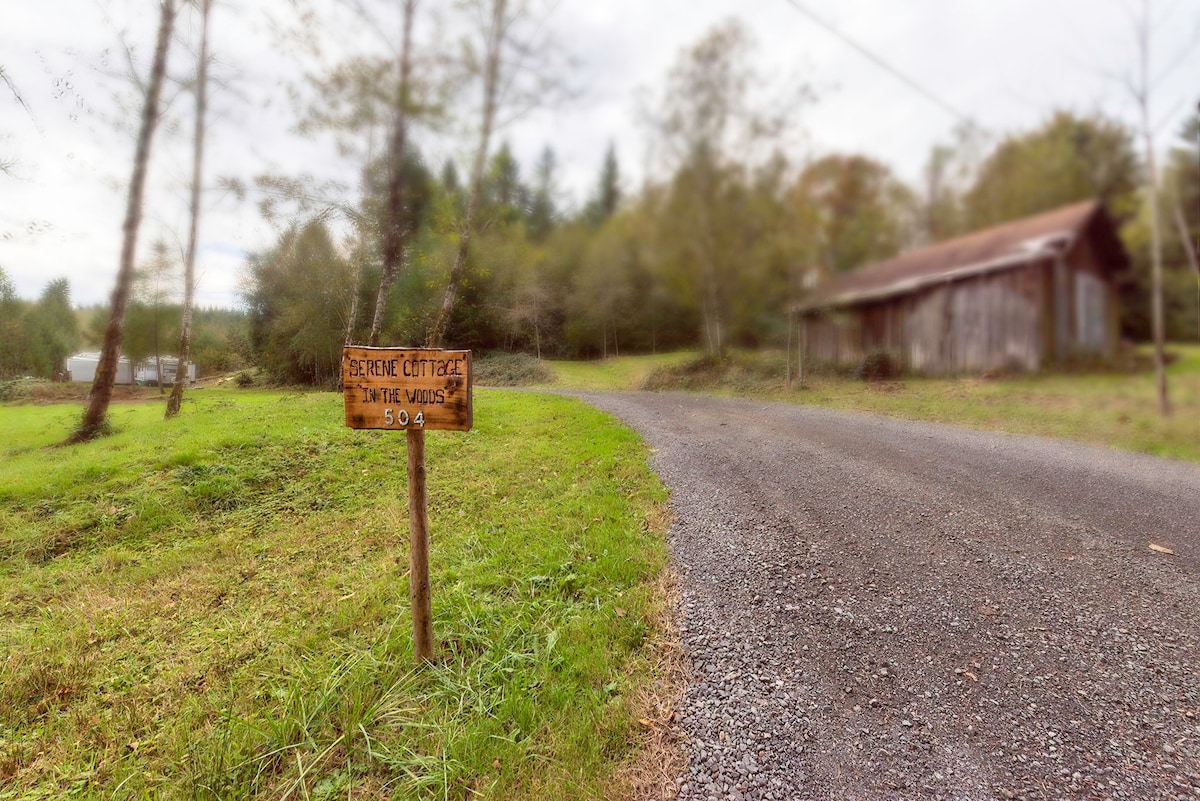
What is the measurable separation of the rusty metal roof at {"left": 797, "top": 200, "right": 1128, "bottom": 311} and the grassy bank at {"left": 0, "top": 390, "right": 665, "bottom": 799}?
8.84 ft

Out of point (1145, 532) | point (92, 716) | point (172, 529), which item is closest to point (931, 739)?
point (1145, 532)

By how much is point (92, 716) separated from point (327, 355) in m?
7.19

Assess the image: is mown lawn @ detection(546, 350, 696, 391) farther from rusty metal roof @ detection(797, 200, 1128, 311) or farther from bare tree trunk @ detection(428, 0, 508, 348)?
rusty metal roof @ detection(797, 200, 1128, 311)

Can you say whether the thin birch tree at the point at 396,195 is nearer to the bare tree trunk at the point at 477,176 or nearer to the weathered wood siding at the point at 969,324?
the bare tree trunk at the point at 477,176

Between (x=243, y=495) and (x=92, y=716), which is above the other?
(x=243, y=495)

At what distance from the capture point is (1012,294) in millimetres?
2736

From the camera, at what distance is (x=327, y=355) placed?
26.8ft

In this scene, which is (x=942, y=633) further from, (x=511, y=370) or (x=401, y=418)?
(x=511, y=370)

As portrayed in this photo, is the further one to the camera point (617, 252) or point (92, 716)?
point (617, 252)

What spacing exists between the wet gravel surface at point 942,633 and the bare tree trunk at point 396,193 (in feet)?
21.2

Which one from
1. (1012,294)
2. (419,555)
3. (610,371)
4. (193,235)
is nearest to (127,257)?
(193,235)

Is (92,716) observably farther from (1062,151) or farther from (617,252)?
(617,252)

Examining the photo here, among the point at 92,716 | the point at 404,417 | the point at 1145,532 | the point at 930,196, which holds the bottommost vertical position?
the point at 92,716

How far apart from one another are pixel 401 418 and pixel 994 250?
142 inches
